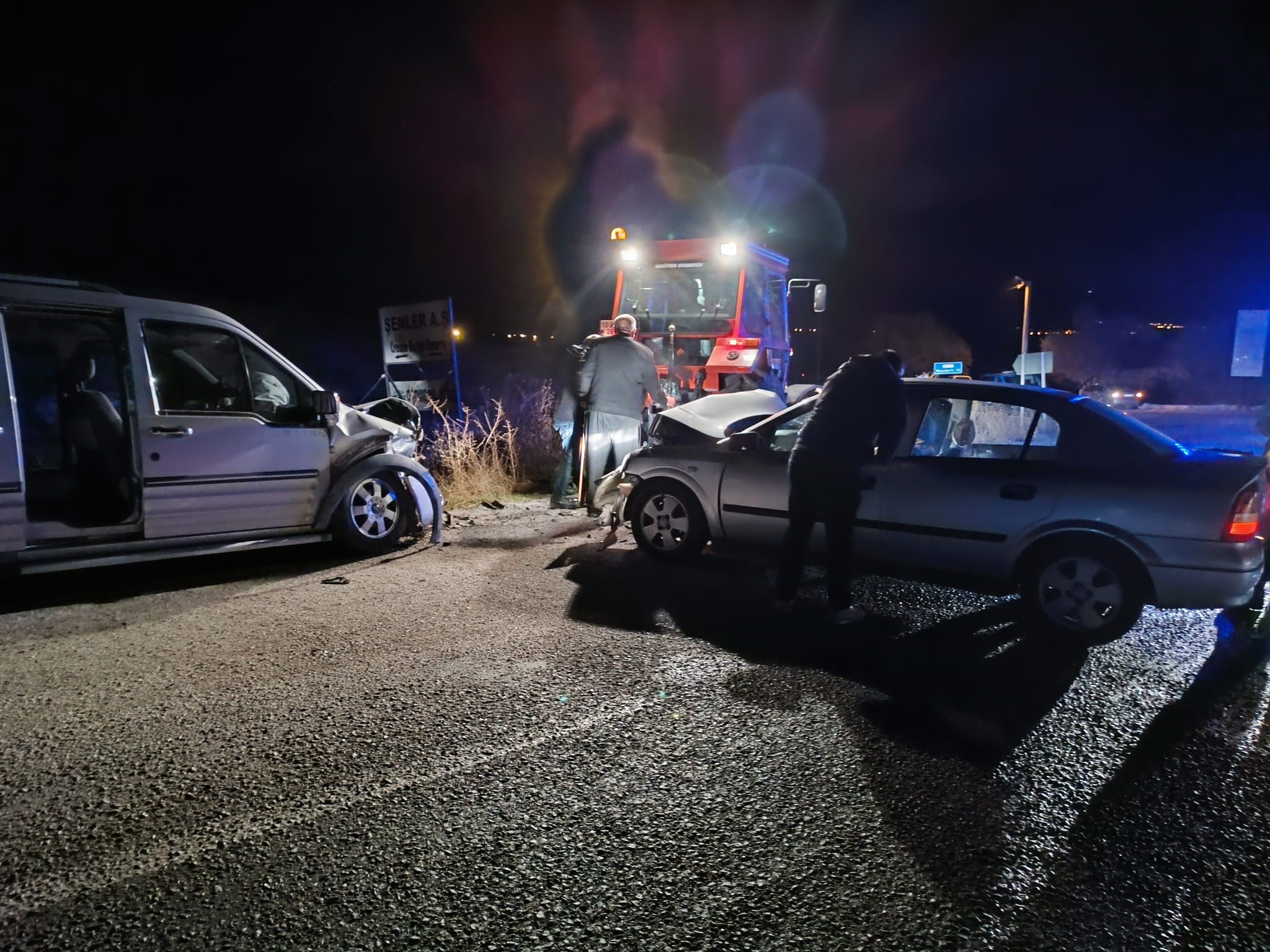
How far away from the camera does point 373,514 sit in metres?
6.22

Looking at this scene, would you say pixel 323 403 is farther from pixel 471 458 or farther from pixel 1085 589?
pixel 1085 589

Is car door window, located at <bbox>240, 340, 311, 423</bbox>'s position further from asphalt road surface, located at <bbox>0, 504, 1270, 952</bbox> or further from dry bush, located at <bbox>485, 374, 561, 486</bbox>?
dry bush, located at <bbox>485, 374, 561, 486</bbox>

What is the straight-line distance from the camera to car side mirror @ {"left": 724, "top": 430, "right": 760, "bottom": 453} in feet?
17.8

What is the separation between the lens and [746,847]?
235 cm

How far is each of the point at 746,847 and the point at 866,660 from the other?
1792 millimetres

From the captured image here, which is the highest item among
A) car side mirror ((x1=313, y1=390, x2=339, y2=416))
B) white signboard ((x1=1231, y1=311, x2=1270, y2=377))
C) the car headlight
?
white signboard ((x1=1231, y1=311, x2=1270, y2=377))

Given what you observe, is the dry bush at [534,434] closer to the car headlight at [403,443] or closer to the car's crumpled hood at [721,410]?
the car headlight at [403,443]

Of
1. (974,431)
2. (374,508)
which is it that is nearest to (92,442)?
(374,508)

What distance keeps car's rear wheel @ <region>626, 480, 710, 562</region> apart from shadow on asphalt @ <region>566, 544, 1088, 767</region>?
28 cm

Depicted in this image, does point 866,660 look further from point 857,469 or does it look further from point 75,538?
point 75,538

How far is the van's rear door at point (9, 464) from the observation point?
15.2 feet

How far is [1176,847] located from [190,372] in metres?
6.97

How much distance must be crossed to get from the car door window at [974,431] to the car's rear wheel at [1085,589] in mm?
641

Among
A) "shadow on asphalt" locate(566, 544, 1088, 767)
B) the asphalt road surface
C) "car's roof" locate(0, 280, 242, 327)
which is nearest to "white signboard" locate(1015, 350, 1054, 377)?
the asphalt road surface
